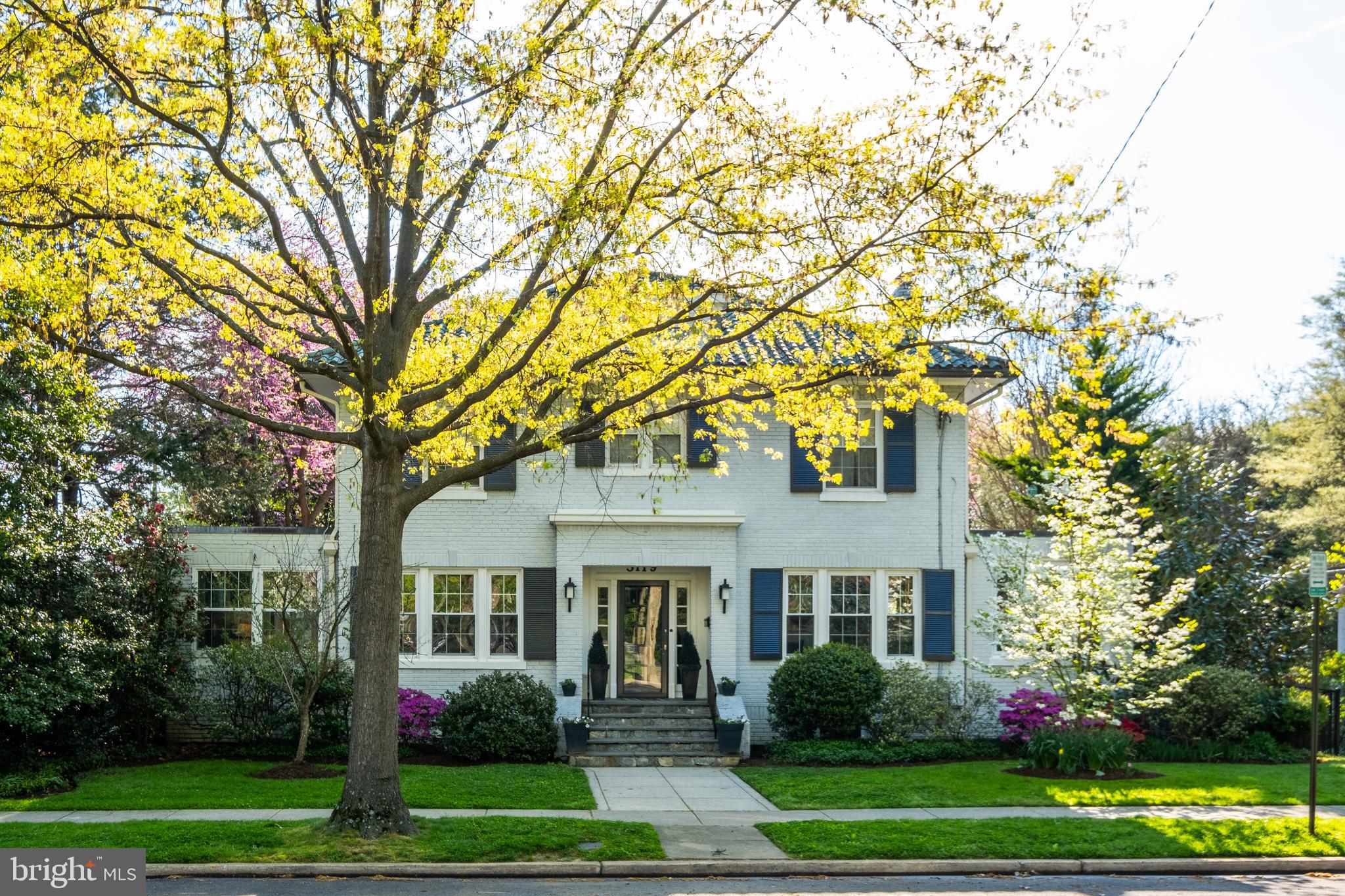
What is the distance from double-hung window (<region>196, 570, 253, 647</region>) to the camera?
63.1ft

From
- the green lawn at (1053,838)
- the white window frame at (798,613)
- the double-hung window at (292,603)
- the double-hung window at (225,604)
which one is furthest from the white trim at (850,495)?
the double-hung window at (225,604)

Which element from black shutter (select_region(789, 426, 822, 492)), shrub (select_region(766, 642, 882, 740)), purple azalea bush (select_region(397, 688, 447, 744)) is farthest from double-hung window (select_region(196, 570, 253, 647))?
black shutter (select_region(789, 426, 822, 492))

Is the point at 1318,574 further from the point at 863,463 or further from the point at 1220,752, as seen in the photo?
the point at 863,463

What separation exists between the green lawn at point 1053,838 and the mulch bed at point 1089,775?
3061 mm

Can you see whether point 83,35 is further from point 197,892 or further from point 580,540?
point 580,540

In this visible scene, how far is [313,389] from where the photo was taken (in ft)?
61.7

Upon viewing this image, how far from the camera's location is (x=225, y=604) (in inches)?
762

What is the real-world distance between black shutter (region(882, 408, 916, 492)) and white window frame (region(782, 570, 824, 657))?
6.22 feet

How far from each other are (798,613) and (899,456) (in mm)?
3030

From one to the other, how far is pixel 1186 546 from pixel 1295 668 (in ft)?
8.66

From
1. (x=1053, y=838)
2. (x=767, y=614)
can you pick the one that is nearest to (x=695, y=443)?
(x=767, y=614)

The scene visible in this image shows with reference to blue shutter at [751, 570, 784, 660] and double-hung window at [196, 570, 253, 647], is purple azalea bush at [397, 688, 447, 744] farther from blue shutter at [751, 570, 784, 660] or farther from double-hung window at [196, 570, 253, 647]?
blue shutter at [751, 570, 784, 660]

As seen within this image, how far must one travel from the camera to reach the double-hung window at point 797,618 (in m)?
19.8

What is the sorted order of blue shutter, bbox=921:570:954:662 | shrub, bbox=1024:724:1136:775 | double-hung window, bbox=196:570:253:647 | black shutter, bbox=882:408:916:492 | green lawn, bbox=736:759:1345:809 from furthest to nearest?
black shutter, bbox=882:408:916:492 → blue shutter, bbox=921:570:954:662 → double-hung window, bbox=196:570:253:647 → shrub, bbox=1024:724:1136:775 → green lawn, bbox=736:759:1345:809
